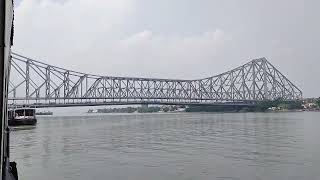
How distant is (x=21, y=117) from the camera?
183 feet

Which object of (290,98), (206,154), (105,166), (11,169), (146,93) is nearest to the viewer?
(11,169)

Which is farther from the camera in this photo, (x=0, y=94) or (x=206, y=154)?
(x=206, y=154)

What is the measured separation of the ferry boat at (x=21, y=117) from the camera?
54031mm

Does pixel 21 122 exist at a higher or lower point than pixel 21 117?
lower

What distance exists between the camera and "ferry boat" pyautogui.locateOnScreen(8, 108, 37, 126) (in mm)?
54031

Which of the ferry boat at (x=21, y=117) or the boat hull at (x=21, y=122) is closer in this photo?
the boat hull at (x=21, y=122)

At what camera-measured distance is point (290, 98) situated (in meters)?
162

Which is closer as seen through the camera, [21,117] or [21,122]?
[21,122]

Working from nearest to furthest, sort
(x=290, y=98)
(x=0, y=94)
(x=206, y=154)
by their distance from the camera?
(x=0, y=94) < (x=206, y=154) < (x=290, y=98)

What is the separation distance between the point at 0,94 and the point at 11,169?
30.4 ft

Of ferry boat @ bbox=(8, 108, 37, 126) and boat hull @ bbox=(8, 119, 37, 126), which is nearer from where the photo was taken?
boat hull @ bbox=(8, 119, 37, 126)

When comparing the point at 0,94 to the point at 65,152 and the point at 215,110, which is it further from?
the point at 215,110

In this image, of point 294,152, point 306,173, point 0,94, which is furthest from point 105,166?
point 0,94

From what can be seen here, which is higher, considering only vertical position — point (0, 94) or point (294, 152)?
point (0, 94)
